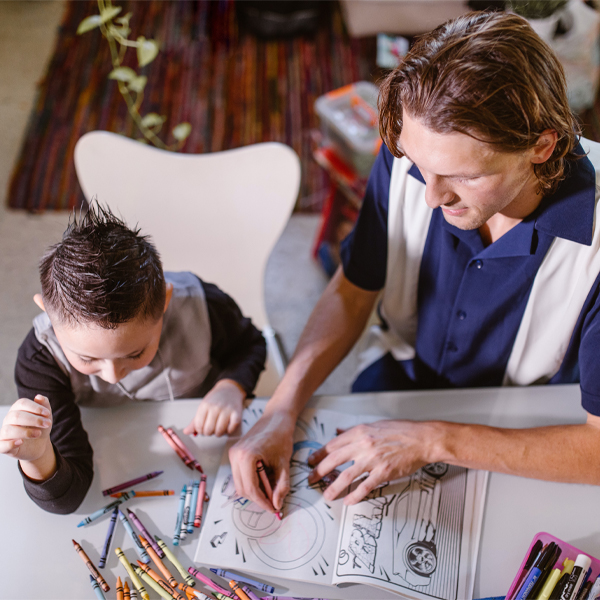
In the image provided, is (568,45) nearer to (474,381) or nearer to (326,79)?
(326,79)

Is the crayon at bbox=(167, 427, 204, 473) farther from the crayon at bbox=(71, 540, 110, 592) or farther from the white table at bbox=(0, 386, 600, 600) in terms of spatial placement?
the crayon at bbox=(71, 540, 110, 592)

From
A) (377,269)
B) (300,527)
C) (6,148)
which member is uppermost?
(377,269)

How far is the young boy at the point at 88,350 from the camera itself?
0.85 meters

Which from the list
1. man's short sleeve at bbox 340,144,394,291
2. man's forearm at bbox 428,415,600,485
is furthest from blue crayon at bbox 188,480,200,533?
man's short sleeve at bbox 340,144,394,291

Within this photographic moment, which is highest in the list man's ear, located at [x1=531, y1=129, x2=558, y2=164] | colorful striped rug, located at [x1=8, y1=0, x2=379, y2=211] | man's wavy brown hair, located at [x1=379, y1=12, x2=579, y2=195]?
man's wavy brown hair, located at [x1=379, y1=12, x2=579, y2=195]

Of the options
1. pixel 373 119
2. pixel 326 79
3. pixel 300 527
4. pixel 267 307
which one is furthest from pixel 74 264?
pixel 326 79

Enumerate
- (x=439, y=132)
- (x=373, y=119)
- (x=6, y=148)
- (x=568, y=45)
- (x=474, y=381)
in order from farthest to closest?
(x=6, y=148)
(x=568, y=45)
(x=373, y=119)
(x=474, y=381)
(x=439, y=132)

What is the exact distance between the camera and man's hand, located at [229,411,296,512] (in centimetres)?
90

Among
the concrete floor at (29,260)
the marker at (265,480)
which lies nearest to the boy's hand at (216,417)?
the marker at (265,480)

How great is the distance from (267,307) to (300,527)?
1.33 m

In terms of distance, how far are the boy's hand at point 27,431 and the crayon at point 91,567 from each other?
0.45 ft

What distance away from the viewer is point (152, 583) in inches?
32.6

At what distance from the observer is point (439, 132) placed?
75 cm

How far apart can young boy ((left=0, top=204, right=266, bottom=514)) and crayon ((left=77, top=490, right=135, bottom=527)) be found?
1.3 inches
